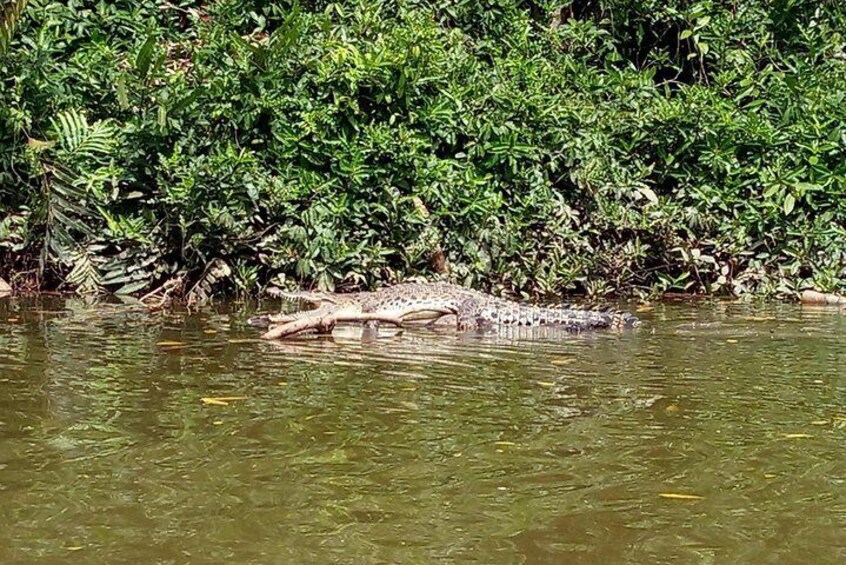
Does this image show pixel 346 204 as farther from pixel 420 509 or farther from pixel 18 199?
pixel 420 509

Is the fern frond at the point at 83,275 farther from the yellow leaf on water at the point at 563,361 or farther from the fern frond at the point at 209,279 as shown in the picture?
the yellow leaf on water at the point at 563,361

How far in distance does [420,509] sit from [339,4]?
9717mm

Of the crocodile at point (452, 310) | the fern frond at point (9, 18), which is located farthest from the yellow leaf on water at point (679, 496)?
the fern frond at point (9, 18)

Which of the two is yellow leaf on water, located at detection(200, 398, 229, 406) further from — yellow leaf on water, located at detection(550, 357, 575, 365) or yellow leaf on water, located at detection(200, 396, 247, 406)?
yellow leaf on water, located at detection(550, 357, 575, 365)

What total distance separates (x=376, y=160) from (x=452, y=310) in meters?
2.50

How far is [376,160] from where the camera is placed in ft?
34.1

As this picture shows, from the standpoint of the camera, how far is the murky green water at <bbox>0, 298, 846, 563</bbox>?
9.86ft

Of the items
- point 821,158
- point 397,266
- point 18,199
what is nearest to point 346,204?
point 397,266

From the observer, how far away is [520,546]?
117 inches

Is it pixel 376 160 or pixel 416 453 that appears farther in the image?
pixel 376 160

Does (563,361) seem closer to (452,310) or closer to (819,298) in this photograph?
(452,310)

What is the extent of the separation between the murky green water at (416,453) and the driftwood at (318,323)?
12.9 inches

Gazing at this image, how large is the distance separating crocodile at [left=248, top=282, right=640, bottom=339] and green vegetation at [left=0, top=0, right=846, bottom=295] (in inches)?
Result: 61.7

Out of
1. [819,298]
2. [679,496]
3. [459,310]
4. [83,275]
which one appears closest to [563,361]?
[459,310]
